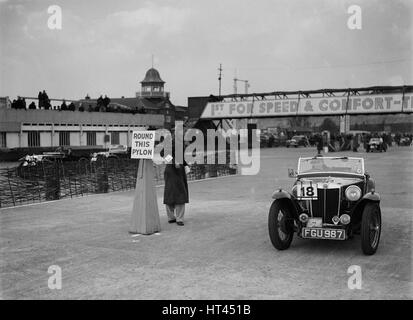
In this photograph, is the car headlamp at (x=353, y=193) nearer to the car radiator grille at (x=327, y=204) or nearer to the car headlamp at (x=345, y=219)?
the car radiator grille at (x=327, y=204)

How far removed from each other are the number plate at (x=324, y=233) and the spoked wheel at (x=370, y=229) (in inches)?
12.5

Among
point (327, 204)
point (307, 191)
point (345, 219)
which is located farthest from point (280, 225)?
point (345, 219)

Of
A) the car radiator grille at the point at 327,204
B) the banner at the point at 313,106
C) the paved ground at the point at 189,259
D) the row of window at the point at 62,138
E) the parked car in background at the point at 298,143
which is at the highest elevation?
the banner at the point at 313,106

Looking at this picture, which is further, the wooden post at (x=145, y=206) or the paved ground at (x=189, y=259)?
the wooden post at (x=145, y=206)

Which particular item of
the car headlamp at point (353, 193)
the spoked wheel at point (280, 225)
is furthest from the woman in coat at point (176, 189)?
the car headlamp at point (353, 193)

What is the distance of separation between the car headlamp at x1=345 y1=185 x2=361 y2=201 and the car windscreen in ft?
3.02

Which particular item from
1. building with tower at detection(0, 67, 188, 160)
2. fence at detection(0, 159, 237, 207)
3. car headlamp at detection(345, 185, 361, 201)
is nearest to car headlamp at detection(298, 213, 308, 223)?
car headlamp at detection(345, 185, 361, 201)

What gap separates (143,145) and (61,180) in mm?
7006

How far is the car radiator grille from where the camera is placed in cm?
817

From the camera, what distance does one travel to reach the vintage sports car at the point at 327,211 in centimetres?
783

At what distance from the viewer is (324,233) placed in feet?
25.7

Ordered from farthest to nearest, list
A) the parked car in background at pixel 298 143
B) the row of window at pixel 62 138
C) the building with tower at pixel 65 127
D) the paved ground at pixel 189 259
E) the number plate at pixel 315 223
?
1. the parked car in background at pixel 298 143
2. the building with tower at pixel 65 127
3. the row of window at pixel 62 138
4. the number plate at pixel 315 223
5. the paved ground at pixel 189 259

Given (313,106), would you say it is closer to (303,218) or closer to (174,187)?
(174,187)
